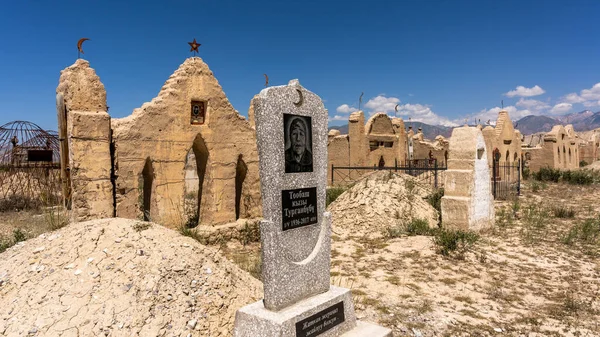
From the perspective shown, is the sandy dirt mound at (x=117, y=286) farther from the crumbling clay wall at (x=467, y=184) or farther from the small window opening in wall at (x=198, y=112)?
the crumbling clay wall at (x=467, y=184)

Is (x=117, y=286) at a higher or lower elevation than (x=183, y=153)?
lower

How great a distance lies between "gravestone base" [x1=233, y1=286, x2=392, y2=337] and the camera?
3.89 metres

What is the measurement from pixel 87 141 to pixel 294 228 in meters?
4.94

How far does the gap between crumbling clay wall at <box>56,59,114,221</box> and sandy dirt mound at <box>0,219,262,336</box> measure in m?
1.75

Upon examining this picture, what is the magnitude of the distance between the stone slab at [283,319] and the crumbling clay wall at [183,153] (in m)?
4.71

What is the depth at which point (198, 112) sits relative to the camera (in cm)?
873

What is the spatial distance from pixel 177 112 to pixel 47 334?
5.20 metres

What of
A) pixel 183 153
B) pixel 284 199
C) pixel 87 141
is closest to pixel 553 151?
pixel 183 153

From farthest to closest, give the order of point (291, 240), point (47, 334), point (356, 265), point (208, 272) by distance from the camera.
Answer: point (356, 265), point (208, 272), point (291, 240), point (47, 334)

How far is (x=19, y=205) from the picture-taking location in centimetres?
1521

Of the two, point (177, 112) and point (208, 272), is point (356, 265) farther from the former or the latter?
point (177, 112)

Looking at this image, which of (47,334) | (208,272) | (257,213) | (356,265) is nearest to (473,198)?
(356,265)

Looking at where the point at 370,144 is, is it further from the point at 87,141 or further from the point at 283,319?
the point at 283,319

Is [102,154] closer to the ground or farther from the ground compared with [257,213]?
farther from the ground
